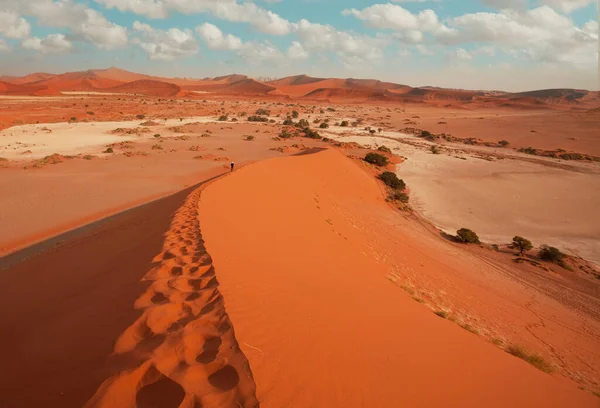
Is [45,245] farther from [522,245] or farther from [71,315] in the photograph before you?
[522,245]

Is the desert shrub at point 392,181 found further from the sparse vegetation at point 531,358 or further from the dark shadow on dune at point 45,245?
the dark shadow on dune at point 45,245

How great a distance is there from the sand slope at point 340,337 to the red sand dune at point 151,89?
9221 cm

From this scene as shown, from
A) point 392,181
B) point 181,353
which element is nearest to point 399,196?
point 392,181

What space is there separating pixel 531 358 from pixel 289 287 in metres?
4.59

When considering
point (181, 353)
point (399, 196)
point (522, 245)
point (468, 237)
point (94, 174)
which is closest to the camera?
point (181, 353)

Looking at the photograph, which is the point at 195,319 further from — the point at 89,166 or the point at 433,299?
the point at 89,166

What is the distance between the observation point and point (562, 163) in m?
31.9

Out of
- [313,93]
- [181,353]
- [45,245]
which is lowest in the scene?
[45,245]

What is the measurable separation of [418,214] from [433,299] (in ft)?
37.0

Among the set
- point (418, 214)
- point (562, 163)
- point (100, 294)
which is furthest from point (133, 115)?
point (562, 163)

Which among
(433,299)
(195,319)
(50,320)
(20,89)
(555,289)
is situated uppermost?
(20,89)

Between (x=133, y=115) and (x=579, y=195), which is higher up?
(x=133, y=115)

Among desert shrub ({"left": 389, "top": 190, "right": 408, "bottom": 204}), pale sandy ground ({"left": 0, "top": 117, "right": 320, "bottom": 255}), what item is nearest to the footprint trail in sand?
pale sandy ground ({"left": 0, "top": 117, "right": 320, "bottom": 255})

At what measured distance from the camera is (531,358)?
5879mm
